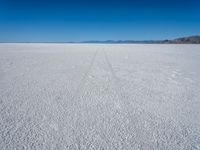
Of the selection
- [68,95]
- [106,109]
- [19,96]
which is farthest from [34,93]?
[106,109]

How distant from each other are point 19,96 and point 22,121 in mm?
1105

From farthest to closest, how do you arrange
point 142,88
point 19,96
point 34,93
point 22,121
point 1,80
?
point 1,80
point 142,88
point 34,93
point 19,96
point 22,121

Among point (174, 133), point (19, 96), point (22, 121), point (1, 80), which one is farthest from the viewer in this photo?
point (1, 80)

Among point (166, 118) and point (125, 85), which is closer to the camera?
point (166, 118)

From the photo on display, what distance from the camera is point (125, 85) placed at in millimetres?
4004

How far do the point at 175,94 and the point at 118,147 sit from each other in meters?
2.14

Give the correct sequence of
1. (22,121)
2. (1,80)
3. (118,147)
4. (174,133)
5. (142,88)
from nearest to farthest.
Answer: (118,147) → (174,133) → (22,121) → (142,88) → (1,80)

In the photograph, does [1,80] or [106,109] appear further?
[1,80]

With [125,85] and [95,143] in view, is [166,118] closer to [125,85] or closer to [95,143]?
[95,143]

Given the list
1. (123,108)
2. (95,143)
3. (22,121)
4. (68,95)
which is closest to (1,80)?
(68,95)

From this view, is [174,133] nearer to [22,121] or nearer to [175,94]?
[175,94]

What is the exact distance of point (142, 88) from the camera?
380cm

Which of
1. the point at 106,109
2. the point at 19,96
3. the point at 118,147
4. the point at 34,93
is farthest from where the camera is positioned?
the point at 34,93

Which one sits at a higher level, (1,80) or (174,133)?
(174,133)
